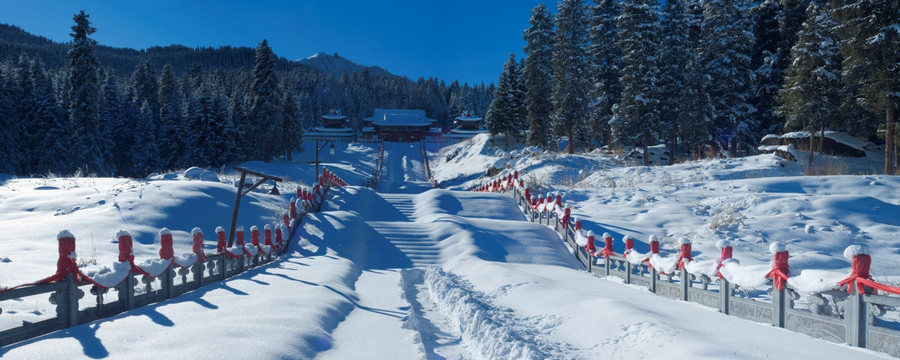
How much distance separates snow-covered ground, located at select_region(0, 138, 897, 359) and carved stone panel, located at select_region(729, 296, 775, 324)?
0.37 metres

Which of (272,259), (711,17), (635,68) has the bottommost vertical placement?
(272,259)

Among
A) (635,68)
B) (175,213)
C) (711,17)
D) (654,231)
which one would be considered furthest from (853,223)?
(711,17)

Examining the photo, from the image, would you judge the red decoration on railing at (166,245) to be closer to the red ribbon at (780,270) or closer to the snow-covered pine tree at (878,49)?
the red ribbon at (780,270)

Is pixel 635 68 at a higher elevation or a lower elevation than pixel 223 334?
higher

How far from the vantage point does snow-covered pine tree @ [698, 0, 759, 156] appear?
35000 millimetres

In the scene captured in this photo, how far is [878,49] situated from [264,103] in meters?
49.6

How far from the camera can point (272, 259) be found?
47.0 ft

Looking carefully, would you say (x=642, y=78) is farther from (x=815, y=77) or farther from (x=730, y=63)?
(x=815, y=77)

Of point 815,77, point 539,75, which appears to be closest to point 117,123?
point 539,75

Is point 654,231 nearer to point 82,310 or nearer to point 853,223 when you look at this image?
point 853,223

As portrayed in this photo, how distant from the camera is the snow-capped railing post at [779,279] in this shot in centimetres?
578

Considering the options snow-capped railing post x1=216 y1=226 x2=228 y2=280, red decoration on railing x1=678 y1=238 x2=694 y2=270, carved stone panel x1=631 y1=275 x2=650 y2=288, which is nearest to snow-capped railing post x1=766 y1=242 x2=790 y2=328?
red decoration on railing x1=678 y1=238 x2=694 y2=270

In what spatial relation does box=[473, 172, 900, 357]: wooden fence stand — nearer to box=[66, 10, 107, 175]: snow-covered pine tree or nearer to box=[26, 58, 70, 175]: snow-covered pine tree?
box=[66, 10, 107, 175]: snow-covered pine tree

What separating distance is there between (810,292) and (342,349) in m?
4.88
